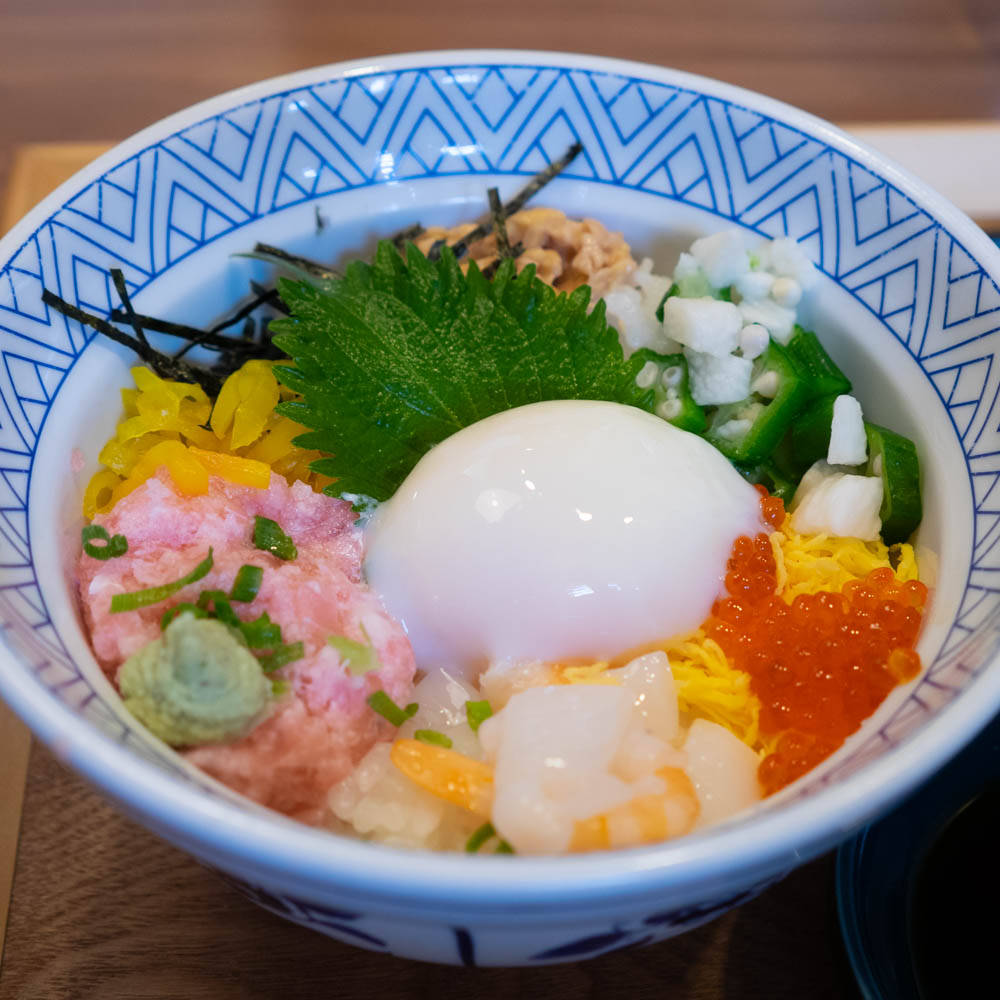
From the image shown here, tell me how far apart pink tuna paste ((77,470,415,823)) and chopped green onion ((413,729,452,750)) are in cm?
8

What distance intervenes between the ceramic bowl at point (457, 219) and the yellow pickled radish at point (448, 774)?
15 centimetres

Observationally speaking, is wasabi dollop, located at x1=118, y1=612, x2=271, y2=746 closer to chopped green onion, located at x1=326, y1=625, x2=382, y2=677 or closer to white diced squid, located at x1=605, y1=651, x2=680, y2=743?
chopped green onion, located at x1=326, y1=625, x2=382, y2=677

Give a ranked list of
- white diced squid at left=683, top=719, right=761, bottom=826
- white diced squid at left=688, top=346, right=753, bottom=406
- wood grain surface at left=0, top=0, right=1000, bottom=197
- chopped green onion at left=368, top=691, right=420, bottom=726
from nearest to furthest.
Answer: white diced squid at left=683, top=719, right=761, bottom=826 < chopped green onion at left=368, top=691, right=420, bottom=726 < white diced squid at left=688, top=346, right=753, bottom=406 < wood grain surface at left=0, top=0, right=1000, bottom=197

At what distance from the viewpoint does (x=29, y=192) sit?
217 cm

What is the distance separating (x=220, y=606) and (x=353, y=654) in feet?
0.58

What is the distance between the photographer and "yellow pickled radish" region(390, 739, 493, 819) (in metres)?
1.04

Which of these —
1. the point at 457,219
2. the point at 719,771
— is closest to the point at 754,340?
the point at 457,219

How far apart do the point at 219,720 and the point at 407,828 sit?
10.0 inches

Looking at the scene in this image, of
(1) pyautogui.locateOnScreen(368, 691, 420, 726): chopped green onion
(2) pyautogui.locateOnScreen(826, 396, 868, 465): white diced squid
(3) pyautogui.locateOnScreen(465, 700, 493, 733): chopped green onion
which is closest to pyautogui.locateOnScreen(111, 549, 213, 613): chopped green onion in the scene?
(1) pyautogui.locateOnScreen(368, 691, 420, 726): chopped green onion

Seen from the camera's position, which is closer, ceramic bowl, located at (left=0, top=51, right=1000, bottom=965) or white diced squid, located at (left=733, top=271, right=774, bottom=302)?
ceramic bowl, located at (left=0, top=51, right=1000, bottom=965)

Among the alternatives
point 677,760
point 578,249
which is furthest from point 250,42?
point 677,760

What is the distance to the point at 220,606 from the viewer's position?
1.12 m

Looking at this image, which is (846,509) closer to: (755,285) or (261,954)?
(755,285)

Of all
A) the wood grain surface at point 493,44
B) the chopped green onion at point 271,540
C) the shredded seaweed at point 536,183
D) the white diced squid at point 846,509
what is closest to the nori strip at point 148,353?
the chopped green onion at point 271,540
